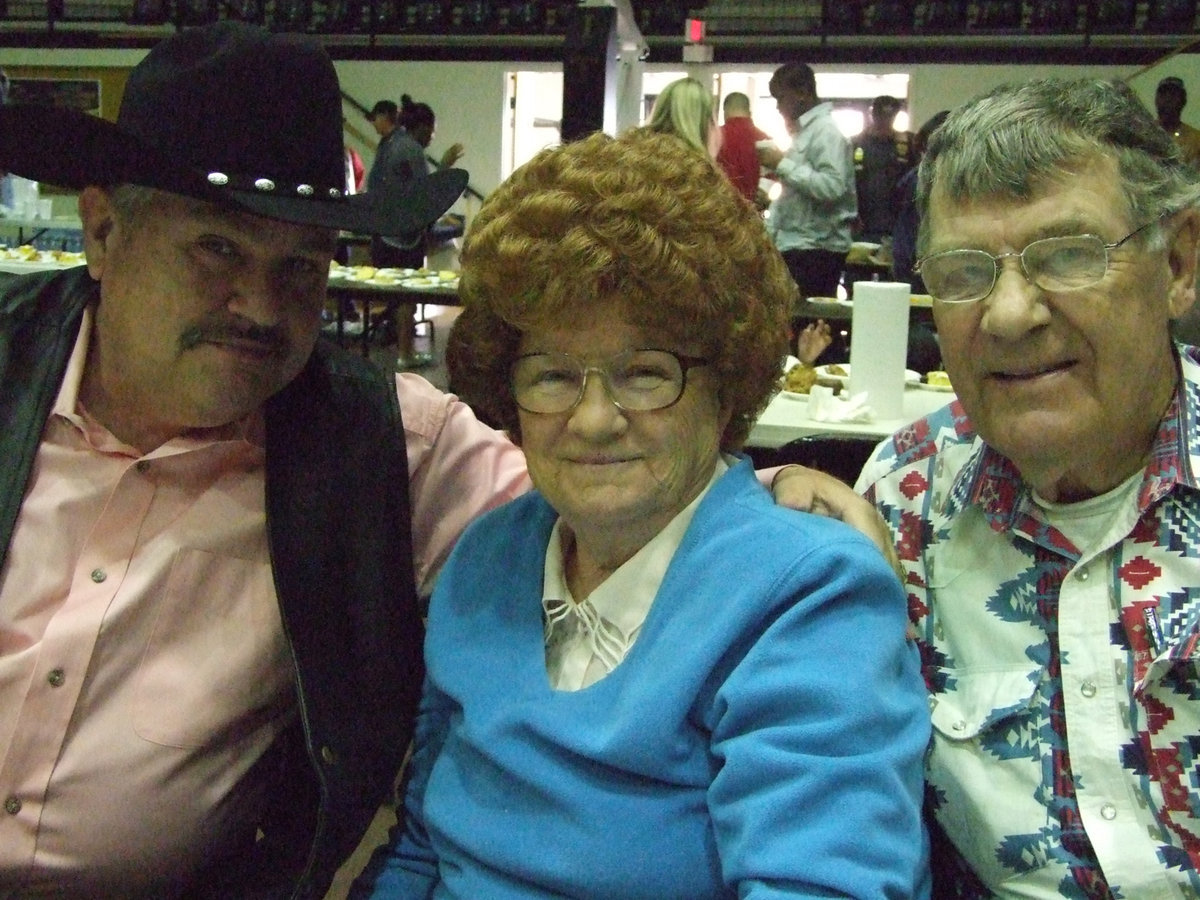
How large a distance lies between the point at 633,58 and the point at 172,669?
21.7ft

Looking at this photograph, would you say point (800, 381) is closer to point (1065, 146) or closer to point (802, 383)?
point (802, 383)

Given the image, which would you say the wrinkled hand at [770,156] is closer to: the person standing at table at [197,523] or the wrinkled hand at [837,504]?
the person standing at table at [197,523]

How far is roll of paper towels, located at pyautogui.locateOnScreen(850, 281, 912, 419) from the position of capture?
2818mm

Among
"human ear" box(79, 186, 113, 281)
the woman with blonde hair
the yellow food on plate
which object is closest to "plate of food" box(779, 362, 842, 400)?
the yellow food on plate

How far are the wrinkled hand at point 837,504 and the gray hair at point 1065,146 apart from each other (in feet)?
1.25

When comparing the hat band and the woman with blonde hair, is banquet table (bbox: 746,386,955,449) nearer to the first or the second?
the hat band

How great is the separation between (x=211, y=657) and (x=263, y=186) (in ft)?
2.07

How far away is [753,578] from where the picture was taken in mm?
1163

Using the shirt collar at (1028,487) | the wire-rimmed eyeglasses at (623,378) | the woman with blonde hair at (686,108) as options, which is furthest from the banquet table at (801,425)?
the woman with blonde hair at (686,108)

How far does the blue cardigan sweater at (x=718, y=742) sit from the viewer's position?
103cm

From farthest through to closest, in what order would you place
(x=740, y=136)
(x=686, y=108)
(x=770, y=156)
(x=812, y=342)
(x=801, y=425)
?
1. (x=740, y=136)
2. (x=770, y=156)
3. (x=686, y=108)
4. (x=812, y=342)
5. (x=801, y=425)

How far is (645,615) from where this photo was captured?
129 cm

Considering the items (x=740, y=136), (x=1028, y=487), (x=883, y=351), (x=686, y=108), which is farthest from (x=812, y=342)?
(x=740, y=136)

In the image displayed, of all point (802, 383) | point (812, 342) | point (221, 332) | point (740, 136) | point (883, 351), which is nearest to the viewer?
point (221, 332)
